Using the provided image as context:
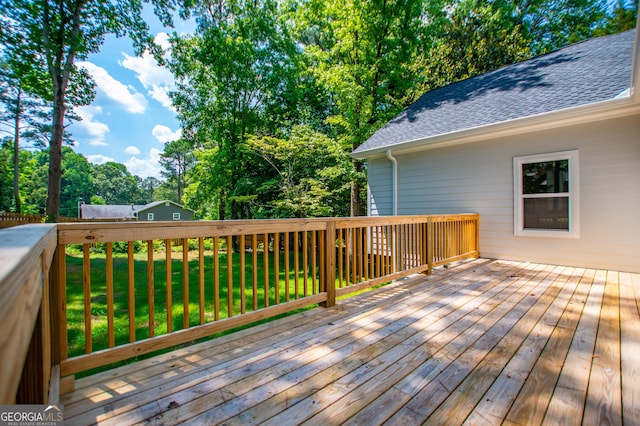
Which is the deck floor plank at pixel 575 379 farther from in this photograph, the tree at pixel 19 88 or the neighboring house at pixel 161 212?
the neighboring house at pixel 161 212

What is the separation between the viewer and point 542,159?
191 inches

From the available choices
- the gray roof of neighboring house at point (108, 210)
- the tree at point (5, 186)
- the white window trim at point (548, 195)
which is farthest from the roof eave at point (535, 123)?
the gray roof of neighboring house at point (108, 210)

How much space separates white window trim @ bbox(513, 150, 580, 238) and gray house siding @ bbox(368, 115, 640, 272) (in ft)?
0.21

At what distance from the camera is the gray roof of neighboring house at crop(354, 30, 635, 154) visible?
4633 mm

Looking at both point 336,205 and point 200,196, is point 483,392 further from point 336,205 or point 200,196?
point 200,196

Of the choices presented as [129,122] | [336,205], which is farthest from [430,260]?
[129,122]

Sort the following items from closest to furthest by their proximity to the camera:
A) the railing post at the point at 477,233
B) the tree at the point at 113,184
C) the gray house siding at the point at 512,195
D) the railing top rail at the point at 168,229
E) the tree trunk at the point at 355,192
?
the railing top rail at the point at 168,229 → the gray house siding at the point at 512,195 → the railing post at the point at 477,233 → the tree trunk at the point at 355,192 → the tree at the point at 113,184

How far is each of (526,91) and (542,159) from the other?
164cm

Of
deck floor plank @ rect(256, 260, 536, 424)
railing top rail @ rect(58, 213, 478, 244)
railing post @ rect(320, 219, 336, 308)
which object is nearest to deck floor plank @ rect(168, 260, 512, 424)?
deck floor plank @ rect(256, 260, 536, 424)

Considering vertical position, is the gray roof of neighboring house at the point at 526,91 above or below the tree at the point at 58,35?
below

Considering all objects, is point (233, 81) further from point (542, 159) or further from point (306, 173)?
point (542, 159)

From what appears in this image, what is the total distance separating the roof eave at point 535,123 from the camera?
156 inches

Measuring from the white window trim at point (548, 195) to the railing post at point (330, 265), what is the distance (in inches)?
154

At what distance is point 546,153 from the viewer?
4.83m
